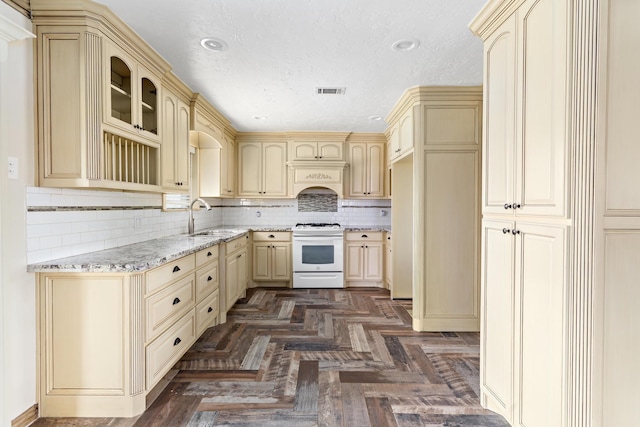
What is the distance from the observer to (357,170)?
15.8ft

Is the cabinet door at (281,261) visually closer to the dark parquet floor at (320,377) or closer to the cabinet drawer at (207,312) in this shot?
the dark parquet floor at (320,377)

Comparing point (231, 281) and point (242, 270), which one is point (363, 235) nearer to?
point (242, 270)

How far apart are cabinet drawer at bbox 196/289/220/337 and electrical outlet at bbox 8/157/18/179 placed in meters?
1.54

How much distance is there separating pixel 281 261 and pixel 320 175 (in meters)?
1.46

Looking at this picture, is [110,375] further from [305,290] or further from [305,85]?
[305,290]

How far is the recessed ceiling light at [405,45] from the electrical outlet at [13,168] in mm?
2440

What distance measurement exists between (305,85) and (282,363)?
A: 2.47m

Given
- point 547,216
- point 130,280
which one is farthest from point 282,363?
point 547,216

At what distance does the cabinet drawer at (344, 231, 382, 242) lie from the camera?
183 inches

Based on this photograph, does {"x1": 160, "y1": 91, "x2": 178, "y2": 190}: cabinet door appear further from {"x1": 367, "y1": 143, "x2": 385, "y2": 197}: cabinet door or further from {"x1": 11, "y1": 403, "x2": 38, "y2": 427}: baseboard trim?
{"x1": 367, "y1": 143, "x2": 385, "y2": 197}: cabinet door

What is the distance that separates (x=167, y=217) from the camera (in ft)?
10.5

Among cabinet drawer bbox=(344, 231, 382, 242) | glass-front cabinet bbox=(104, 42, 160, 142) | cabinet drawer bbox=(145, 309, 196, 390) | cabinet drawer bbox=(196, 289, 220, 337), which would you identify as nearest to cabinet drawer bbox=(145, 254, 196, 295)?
cabinet drawer bbox=(145, 309, 196, 390)

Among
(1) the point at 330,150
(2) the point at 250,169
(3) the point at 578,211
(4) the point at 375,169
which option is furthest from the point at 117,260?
(4) the point at 375,169

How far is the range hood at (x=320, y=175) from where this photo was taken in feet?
15.2
